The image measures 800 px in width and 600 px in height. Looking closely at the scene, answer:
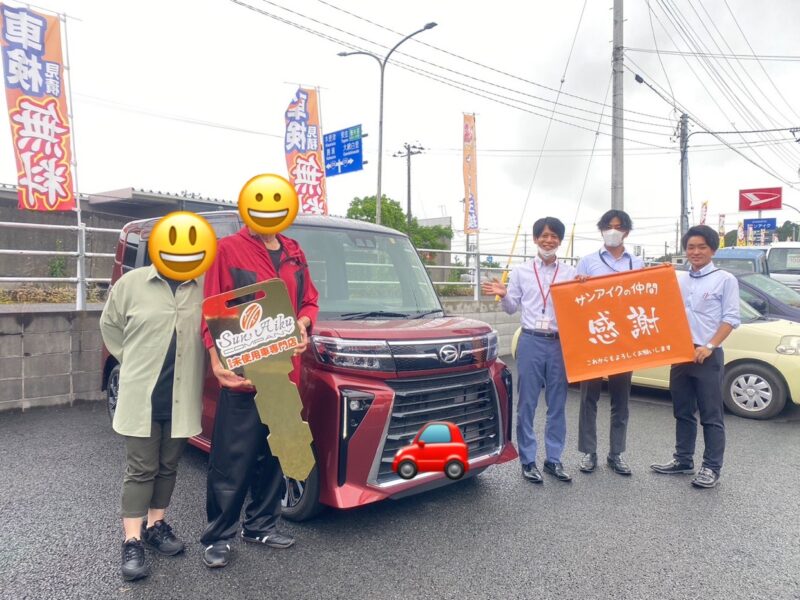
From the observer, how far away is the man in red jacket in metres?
2.81

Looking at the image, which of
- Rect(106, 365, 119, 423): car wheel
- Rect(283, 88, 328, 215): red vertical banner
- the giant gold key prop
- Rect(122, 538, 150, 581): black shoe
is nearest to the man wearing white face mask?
the giant gold key prop

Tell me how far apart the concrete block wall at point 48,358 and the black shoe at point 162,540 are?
3730mm

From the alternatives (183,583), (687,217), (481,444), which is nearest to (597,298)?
(481,444)

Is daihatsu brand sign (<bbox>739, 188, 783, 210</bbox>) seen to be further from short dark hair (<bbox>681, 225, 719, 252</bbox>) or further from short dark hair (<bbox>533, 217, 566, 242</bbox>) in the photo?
short dark hair (<bbox>533, 217, 566, 242</bbox>)

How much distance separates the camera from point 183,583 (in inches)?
109

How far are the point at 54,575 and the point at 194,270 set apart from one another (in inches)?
66.5

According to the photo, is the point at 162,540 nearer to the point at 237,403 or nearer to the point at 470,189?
the point at 237,403

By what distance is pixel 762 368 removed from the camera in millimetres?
6383

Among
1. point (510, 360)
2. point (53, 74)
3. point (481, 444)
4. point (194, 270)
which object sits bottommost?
point (510, 360)

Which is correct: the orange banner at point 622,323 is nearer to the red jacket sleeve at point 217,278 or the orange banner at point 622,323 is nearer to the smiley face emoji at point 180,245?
the red jacket sleeve at point 217,278

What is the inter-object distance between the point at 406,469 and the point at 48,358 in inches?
186

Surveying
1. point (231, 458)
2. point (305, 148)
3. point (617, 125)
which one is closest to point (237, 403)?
point (231, 458)

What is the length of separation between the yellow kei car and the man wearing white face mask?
176cm

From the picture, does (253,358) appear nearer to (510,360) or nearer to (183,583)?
(183,583)
